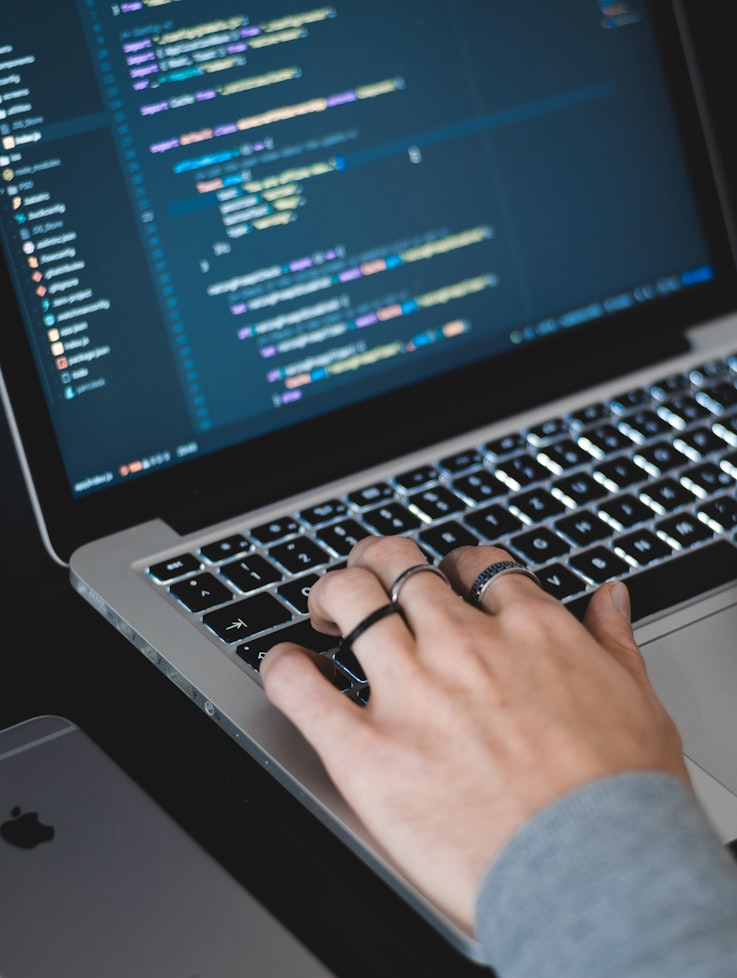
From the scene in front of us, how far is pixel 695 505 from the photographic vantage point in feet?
2.56

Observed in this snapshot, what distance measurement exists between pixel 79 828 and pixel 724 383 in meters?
0.62

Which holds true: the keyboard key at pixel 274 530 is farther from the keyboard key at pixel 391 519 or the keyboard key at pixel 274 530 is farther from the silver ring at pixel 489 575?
the silver ring at pixel 489 575

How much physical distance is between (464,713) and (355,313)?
16.1 inches

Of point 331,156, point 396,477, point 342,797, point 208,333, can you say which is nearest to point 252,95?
point 331,156

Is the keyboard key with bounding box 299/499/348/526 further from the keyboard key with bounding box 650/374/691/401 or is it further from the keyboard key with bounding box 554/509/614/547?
the keyboard key with bounding box 650/374/691/401

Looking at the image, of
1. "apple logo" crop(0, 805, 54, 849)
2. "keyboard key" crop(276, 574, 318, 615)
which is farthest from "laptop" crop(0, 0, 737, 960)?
"apple logo" crop(0, 805, 54, 849)

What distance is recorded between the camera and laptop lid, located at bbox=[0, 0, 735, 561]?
2.43ft

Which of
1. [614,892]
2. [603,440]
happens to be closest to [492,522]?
[603,440]

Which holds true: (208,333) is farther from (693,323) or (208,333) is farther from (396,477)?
(693,323)

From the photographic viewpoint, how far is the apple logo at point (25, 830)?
56cm

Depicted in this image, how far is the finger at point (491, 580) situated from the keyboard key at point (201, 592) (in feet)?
0.48

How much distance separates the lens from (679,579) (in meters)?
0.71

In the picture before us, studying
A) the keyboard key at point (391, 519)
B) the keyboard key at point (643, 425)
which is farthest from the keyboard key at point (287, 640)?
the keyboard key at point (643, 425)

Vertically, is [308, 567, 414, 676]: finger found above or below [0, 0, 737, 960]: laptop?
below
